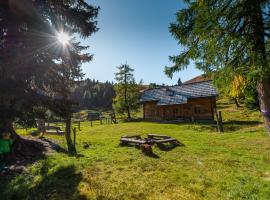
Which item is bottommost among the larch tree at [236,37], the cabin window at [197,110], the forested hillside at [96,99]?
the cabin window at [197,110]

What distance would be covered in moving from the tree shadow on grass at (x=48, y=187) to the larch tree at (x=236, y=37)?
6.11 metres

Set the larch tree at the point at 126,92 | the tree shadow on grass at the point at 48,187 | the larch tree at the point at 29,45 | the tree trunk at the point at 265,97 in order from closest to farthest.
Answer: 1. the tree trunk at the point at 265,97
2. the tree shadow on grass at the point at 48,187
3. the larch tree at the point at 29,45
4. the larch tree at the point at 126,92

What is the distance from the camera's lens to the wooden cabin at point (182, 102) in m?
Answer: 31.3

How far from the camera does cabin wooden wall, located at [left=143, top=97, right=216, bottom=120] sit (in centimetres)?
3122

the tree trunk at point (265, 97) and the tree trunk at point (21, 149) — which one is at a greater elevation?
the tree trunk at point (265, 97)

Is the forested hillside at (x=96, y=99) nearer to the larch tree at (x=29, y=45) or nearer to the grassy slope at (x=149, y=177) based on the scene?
the larch tree at (x=29, y=45)

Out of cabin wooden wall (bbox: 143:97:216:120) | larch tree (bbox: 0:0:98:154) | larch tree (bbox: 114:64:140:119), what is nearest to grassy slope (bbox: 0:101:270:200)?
larch tree (bbox: 0:0:98:154)

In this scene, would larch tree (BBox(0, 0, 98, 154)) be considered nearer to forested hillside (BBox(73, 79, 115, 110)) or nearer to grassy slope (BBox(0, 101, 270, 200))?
grassy slope (BBox(0, 101, 270, 200))

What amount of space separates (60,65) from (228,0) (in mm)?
10441

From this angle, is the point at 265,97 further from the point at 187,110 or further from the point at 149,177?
the point at 187,110

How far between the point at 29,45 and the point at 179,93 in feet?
89.5

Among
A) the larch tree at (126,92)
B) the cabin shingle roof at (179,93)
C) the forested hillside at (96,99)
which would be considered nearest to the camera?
the cabin shingle roof at (179,93)

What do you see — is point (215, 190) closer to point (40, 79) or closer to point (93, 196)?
point (93, 196)

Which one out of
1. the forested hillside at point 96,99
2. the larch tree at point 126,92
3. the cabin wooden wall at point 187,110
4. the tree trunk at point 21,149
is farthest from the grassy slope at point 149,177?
the forested hillside at point 96,99
